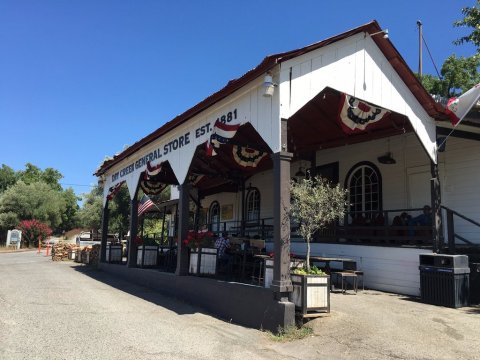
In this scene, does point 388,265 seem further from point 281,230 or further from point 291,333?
point 291,333

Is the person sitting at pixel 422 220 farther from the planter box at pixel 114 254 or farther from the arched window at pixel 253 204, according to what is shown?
the planter box at pixel 114 254

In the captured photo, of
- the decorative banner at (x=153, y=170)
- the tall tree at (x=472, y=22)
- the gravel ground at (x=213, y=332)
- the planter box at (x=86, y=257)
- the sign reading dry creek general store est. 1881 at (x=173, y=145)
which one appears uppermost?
the tall tree at (x=472, y=22)

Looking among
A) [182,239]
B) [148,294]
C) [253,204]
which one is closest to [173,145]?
[182,239]

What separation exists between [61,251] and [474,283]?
21.1 metres

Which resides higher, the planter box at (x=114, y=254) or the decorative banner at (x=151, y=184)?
the decorative banner at (x=151, y=184)

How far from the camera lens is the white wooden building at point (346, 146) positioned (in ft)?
25.0

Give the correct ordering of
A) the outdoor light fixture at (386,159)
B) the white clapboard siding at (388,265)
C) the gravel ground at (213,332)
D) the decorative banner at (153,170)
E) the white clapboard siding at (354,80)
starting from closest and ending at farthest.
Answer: the gravel ground at (213,332), the white clapboard siding at (354,80), the white clapboard siding at (388,265), the outdoor light fixture at (386,159), the decorative banner at (153,170)

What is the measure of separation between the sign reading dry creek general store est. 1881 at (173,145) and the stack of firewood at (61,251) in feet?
31.6

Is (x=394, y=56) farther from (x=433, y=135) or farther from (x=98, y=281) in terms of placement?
(x=98, y=281)

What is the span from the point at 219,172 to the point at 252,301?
28.8ft

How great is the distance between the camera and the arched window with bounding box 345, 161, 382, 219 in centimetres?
1273

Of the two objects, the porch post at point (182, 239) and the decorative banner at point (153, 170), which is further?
the decorative banner at point (153, 170)

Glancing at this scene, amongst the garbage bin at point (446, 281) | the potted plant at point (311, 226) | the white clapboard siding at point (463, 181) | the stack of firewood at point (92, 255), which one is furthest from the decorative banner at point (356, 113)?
the stack of firewood at point (92, 255)

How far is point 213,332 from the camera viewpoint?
281 inches
